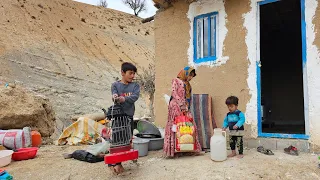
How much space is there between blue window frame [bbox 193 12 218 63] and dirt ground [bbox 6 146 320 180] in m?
2.01

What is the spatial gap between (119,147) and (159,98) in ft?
9.11

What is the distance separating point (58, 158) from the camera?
5.22 metres

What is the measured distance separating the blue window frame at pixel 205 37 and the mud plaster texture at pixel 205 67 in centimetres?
20

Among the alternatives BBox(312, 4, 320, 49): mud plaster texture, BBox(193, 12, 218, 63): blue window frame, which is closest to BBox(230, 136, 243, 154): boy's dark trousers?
BBox(193, 12, 218, 63): blue window frame

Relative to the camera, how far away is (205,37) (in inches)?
223

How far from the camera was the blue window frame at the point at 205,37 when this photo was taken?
554 cm

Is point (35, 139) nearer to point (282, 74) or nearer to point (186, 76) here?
point (186, 76)

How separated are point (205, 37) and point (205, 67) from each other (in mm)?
630

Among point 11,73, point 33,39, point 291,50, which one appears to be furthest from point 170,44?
point 33,39

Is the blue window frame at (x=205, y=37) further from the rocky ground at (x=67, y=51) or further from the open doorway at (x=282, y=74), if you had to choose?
the rocky ground at (x=67, y=51)

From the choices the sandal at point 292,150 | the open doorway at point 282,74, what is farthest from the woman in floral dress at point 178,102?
the open doorway at point 282,74

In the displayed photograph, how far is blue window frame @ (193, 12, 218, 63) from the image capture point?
5543 mm

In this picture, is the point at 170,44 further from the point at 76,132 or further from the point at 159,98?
the point at 76,132

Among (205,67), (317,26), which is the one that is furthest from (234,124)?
(317,26)
